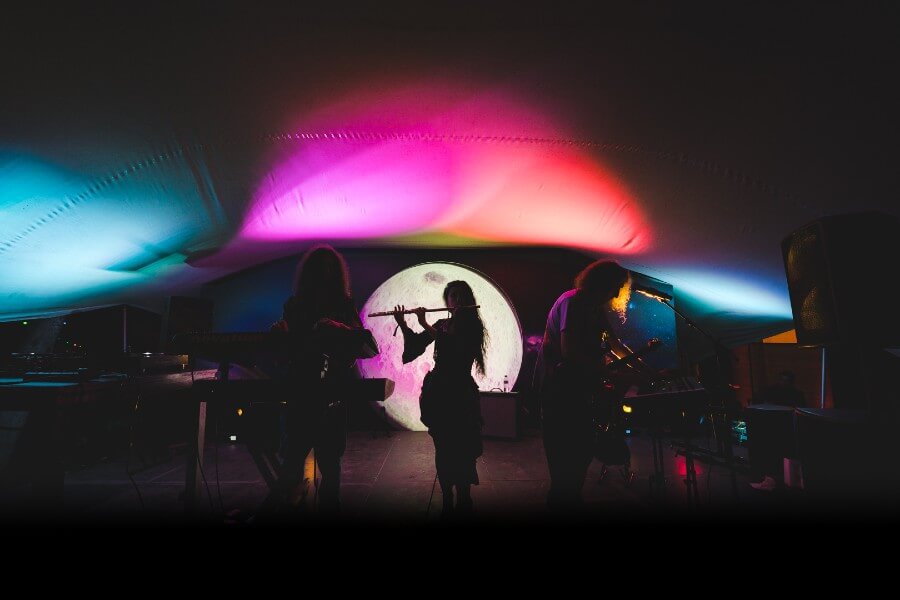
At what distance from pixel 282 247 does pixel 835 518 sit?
20.4ft

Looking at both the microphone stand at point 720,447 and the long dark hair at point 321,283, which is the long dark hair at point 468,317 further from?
the microphone stand at point 720,447

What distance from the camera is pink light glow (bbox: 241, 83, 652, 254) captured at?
267 centimetres

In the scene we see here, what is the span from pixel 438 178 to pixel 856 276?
3115 millimetres

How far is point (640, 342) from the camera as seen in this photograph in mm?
5930

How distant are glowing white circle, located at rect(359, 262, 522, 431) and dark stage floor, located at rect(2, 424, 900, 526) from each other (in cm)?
183

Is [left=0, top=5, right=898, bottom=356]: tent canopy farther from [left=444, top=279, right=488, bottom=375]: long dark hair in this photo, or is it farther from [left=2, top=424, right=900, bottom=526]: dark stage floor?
[left=2, top=424, right=900, bottom=526]: dark stage floor

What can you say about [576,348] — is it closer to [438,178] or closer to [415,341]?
[415,341]

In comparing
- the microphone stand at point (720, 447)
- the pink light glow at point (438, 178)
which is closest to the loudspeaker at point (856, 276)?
the microphone stand at point (720, 447)

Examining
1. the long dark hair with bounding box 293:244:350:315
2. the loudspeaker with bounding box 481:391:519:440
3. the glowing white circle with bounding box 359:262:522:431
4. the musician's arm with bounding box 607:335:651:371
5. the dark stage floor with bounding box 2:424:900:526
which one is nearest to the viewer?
the long dark hair with bounding box 293:244:350:315

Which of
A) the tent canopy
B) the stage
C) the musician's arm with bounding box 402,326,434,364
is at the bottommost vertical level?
the stage

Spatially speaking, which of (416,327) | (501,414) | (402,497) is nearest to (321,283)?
(402,497)

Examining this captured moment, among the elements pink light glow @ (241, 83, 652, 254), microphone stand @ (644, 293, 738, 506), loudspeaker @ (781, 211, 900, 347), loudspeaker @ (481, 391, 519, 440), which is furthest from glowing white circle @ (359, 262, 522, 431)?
loudspeaker @ (781, 211, 900, 347)

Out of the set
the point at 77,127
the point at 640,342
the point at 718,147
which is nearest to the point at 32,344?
the point at 77,127

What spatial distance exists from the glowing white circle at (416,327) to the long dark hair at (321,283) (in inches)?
154
